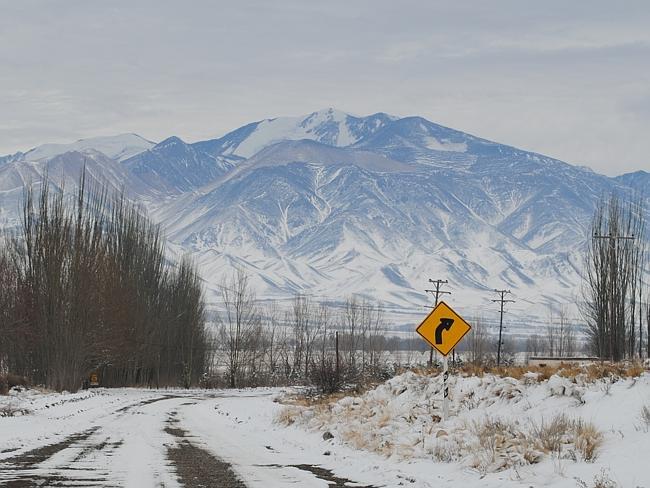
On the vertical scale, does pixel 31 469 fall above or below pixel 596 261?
below

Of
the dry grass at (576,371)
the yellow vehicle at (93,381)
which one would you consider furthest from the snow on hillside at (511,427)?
the yellow vehicle at (93,381)

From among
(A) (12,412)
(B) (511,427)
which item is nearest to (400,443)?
(B) (511,427)

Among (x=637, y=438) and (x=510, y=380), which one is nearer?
(x=637, y=438)

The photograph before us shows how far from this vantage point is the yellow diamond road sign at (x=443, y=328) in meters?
21.2

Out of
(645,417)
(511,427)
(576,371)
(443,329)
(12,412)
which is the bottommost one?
(12,412)

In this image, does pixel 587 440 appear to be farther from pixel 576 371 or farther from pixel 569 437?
pixel 576 371

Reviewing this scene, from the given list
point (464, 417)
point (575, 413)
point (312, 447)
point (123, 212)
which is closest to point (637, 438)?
point (575, 413)

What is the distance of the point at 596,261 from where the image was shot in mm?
64125

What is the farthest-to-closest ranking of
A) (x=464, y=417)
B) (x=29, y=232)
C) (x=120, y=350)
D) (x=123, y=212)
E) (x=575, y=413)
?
(x=123, y=212), (x=120, y=350), (x=29, y=232), (x=464, y=417), (x=575, y=413)

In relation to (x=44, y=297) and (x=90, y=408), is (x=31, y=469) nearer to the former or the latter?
(x=90, y=408)

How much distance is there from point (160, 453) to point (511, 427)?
7.01 m

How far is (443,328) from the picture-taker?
2136 cm

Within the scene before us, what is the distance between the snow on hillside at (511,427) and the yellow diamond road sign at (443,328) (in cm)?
133

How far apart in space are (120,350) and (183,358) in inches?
894
